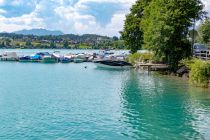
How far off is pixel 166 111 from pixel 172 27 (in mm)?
34380

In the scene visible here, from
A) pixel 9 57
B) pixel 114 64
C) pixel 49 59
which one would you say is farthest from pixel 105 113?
pixel 9 57

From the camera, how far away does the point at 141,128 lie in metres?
28.2

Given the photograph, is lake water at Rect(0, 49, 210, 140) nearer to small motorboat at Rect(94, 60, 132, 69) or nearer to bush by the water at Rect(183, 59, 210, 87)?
bush by the water at Rect(183, 59, 210, 87)

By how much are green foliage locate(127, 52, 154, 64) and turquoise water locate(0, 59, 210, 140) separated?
35557mm

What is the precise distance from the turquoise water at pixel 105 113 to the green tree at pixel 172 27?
17.6m

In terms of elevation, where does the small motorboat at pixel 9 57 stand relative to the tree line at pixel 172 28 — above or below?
below

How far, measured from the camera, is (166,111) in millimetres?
34906

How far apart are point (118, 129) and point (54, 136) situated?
4.55 metres

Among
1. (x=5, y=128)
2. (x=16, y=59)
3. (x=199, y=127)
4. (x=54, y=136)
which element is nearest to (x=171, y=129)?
(x=199, y=127)

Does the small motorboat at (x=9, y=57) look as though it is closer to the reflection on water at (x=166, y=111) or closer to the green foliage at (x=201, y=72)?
the reflection on water at (x=166, y=111)

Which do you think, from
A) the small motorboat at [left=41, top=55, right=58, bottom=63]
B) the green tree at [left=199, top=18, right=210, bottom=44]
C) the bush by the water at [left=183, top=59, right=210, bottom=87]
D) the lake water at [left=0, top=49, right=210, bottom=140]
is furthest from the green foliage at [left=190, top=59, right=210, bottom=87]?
the small motorboat at [left=41, top=55, right=58, bottom=63]

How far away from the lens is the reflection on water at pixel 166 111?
27078mm

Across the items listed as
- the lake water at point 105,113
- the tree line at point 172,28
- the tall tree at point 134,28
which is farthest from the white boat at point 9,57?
the lake water at point 105,113

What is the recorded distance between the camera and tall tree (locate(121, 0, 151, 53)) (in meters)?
98.3
